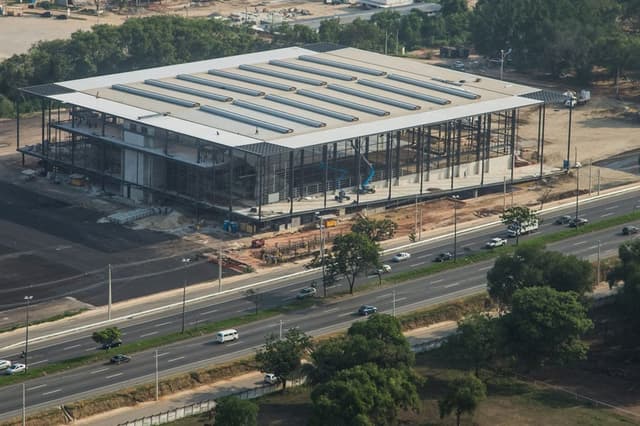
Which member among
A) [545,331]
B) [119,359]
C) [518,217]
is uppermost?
[518,217]

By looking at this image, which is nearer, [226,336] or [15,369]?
[15,369]

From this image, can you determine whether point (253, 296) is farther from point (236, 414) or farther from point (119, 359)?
point (236, 414)

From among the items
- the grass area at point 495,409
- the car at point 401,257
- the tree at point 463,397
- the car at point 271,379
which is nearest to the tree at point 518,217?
the car at point 401,257

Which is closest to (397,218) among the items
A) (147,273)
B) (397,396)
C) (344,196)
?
(344,196)

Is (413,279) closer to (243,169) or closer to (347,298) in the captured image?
(347,298)

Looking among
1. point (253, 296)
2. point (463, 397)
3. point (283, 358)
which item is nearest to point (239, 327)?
point (253, 296)

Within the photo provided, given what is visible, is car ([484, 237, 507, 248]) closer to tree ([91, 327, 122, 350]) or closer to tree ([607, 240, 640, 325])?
tree ([607, 240, 640, 325])

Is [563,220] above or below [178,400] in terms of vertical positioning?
above
